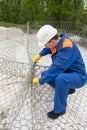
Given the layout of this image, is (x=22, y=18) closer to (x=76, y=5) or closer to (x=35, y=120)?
(x=76, y=5)

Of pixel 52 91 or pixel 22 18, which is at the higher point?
pixel 52 91

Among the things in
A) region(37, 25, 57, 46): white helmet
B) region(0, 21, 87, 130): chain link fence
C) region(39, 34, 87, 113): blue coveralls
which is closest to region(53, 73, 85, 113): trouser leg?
region(39, 34, 87, 113): blue coveralls

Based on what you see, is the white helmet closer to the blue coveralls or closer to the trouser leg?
the blue coveralls

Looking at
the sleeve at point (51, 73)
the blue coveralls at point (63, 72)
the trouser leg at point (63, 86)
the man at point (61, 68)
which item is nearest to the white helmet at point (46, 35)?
the man at point (61, 68)

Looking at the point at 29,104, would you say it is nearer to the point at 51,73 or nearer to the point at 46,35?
the point at 51,73

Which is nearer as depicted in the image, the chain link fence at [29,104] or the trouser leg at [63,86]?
the trouser leg at [63,86]

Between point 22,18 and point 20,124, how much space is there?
30.5 ft

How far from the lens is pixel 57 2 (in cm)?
954

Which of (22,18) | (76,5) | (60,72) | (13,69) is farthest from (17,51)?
(22,18)

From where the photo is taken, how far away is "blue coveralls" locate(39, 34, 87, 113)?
325 centimetres

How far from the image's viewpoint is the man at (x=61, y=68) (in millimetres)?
3254

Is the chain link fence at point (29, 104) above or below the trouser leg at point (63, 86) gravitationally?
below

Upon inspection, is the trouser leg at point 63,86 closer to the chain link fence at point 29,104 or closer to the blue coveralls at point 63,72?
the blue coveralls at point 63,72

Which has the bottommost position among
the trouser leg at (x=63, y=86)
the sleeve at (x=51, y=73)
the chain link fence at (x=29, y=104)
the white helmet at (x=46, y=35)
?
the chain link fence at (x=29, y=104)
